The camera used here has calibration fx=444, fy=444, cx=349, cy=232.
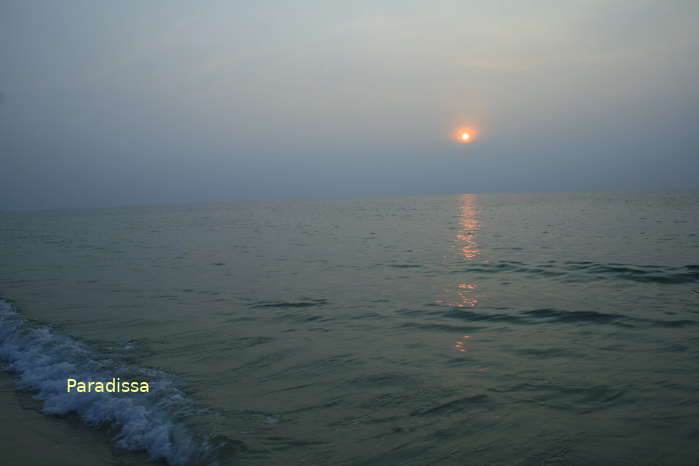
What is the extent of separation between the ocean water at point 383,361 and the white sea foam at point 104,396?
0.03 m

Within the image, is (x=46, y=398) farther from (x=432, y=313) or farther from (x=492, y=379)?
(x=432, y=313)

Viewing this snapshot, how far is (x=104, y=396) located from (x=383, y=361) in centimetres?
447

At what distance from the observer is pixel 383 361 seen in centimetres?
796

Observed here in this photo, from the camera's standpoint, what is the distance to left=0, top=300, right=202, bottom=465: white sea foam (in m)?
5.36

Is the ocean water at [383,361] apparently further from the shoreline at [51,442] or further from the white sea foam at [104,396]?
the shoreline at [51,442]

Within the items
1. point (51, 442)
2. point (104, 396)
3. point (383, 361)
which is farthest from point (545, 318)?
point (51, 442)

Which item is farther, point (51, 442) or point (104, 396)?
point (104, 396)

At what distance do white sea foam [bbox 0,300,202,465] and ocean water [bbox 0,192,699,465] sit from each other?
0.11 feet

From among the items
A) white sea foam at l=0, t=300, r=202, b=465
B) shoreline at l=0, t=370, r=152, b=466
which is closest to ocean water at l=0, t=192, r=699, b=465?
white sea foam at l=0, t=300, r=202, b=465

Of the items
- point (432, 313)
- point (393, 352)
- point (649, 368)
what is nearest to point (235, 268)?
point (432, 313)

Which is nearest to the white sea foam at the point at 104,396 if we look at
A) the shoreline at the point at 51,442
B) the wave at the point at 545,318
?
the shoreline at the point at 51,442

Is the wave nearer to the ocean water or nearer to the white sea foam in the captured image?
the ocean water

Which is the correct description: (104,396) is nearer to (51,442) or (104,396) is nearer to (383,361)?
(51,442)

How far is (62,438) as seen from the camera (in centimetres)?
555
